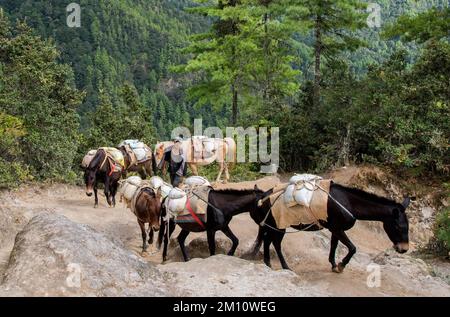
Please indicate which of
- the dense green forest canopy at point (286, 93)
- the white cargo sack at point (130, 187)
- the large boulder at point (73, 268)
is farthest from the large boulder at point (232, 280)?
the dense green forest canopy at point (286, 93)

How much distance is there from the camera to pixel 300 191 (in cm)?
971

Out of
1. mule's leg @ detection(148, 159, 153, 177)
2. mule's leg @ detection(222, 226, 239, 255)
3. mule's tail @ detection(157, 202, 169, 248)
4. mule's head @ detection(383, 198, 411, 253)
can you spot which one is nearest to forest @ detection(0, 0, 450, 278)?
mule's head @ detection(383, 198, 411, 253)

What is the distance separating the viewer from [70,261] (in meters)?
7.62

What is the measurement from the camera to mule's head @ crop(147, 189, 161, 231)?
12.4 m

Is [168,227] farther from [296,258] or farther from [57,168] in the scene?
[57,168]

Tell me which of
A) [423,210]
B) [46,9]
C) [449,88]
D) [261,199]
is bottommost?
[423,210]

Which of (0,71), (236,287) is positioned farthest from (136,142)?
(236,287)

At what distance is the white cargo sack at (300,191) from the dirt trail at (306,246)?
1413mm

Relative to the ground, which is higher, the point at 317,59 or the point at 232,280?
the point at 317,59

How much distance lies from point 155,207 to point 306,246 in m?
3.72

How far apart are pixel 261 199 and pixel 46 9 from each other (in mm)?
147053

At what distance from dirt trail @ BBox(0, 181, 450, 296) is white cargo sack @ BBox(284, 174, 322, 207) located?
4.63 feet

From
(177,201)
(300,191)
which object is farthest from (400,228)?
(177,201)

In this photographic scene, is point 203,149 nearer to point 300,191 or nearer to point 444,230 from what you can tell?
point 300,191
